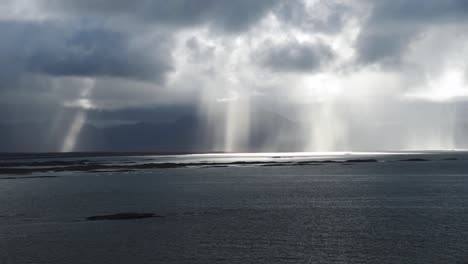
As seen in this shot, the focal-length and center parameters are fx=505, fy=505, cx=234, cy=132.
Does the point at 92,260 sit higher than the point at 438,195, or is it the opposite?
the point at 438,195

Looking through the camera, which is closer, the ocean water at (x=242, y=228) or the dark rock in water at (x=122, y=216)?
the ocean water at (x=242, y=228)

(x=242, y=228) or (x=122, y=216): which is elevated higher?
(x=122, y=216)

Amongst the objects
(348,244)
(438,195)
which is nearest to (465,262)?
(348,244)

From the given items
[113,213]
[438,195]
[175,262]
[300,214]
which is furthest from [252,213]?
[438,195]

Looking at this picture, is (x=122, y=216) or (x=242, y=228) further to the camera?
(x=122, y=216)

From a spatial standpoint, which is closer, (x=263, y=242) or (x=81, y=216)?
(x=263, y=242)

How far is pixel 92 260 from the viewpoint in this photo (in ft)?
129

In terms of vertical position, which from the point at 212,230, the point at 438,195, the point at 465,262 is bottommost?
the point at 465,262

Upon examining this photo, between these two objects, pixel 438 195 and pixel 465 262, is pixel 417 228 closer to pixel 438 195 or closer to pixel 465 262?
pixel 465 262

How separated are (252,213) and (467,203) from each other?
102 feet

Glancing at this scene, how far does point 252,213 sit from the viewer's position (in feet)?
207

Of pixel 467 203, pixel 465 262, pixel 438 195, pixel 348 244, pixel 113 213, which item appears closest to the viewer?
pixel 465 262

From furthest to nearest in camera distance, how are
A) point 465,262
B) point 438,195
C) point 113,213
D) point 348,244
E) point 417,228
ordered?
point 438,195
point 113,213
point 417,228
point 348,244
point 465,262

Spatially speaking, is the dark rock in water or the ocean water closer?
the ocean water
